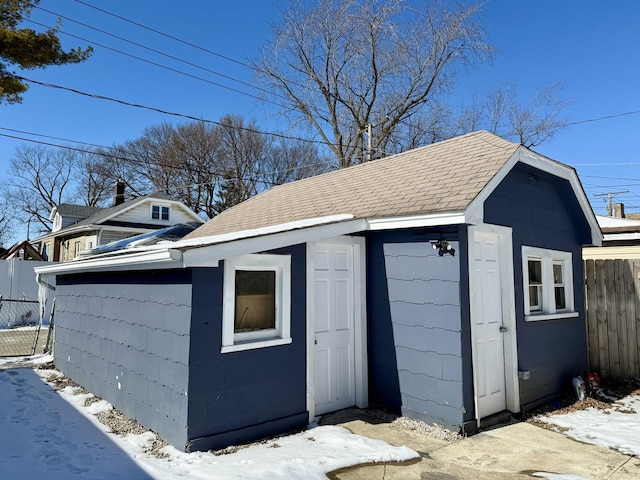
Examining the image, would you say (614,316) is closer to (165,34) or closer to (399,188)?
(399,188)

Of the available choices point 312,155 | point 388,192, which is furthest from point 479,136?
point 312,155

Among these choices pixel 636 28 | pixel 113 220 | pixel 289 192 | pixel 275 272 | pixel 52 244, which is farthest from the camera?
pixel 52 244

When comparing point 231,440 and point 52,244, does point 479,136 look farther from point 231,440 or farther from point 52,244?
point 52,244

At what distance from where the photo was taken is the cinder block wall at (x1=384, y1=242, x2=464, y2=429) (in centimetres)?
480

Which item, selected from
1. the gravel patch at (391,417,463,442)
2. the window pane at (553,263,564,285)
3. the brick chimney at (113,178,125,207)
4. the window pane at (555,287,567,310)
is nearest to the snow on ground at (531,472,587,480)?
the gravel patch at (391,417,463,442)

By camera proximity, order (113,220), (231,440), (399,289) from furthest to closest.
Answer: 1. (113,220)
2. (399,289)
3. (231,440)

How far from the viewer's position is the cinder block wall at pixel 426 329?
4797 mm

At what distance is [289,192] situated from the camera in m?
9.59

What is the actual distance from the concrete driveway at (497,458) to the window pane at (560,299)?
8.25 ft

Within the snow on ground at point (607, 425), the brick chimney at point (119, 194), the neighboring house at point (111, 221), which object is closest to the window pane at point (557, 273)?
the snow on ground at point (607, 425)

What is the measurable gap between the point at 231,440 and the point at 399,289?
2697 millimetres

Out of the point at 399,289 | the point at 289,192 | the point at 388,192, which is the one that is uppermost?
the point at 289,192

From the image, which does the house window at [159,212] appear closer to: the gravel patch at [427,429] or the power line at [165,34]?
the power line at [165,34]

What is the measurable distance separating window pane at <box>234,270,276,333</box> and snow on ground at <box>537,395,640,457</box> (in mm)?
3823
